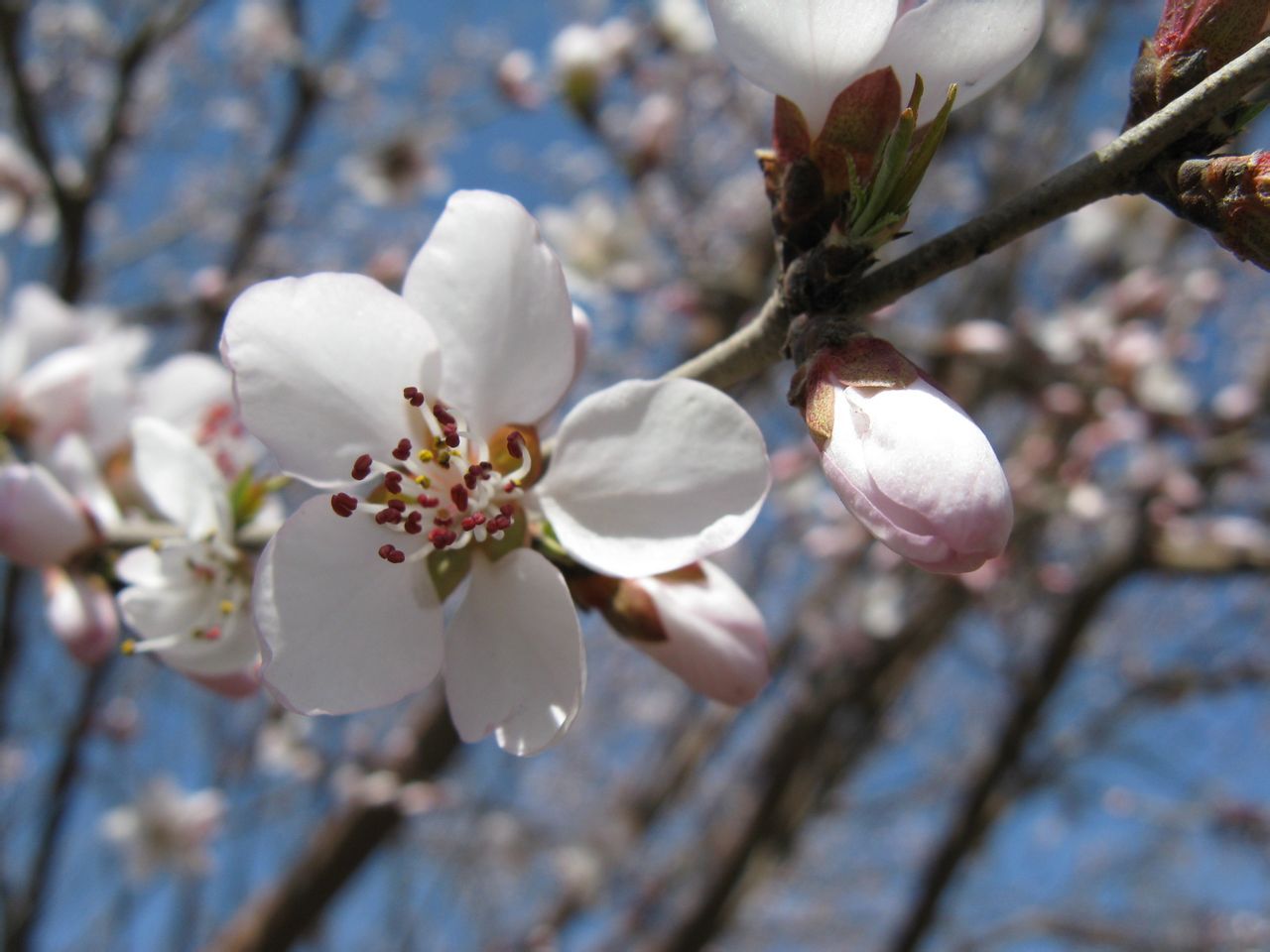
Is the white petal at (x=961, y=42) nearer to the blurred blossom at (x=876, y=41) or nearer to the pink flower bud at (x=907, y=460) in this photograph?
the blurred blossom at (x=876, y=41)

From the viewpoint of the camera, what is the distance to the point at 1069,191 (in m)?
0.67

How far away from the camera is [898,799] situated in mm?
5535

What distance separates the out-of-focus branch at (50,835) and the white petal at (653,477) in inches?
113

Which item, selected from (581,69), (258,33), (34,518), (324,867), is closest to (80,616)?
(34,518)

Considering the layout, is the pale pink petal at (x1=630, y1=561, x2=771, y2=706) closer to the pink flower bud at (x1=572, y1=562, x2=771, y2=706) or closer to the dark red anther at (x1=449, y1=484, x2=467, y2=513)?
the pink flower bud at (x1=572, y1=562, x2=771, y2=706)

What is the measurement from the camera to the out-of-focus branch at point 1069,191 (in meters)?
0.63

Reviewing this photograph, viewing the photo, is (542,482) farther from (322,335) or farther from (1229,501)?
(1229,501)

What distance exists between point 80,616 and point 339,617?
0.48m

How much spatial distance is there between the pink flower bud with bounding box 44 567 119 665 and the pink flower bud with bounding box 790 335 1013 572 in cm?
82

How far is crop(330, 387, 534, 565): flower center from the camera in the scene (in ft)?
2.52

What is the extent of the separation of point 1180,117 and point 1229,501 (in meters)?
3.47

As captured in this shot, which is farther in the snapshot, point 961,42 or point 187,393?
point 187,393

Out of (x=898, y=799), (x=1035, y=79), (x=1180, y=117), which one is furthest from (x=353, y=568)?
(x=898, y=799)

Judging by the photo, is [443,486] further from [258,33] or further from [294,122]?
[258,33]
